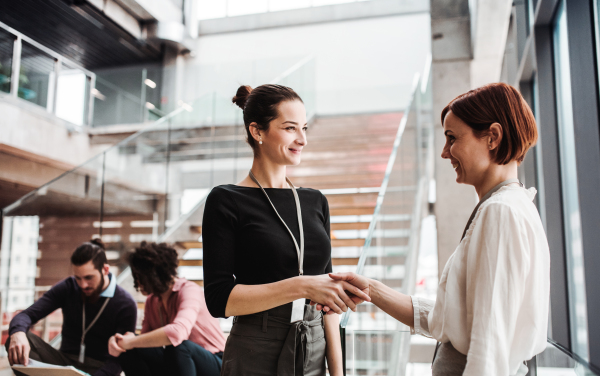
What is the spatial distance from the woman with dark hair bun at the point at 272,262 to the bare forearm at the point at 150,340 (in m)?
1.33

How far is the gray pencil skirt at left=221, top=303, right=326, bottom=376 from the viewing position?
1414 mm

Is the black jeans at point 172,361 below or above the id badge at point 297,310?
below

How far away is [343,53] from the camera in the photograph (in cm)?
1308

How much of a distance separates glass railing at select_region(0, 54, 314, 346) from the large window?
3.57 metres

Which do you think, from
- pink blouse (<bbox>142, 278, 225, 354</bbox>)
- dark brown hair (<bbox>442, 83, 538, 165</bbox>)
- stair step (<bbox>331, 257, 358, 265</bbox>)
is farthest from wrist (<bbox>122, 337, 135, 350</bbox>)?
stair step (<bbox>331, 257, 358, 265</bbox>)

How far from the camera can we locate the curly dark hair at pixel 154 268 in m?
2.93

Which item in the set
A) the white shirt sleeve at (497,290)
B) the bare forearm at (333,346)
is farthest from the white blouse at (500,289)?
the bare forearm at (333,346)

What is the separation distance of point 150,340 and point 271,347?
1534 millimetres

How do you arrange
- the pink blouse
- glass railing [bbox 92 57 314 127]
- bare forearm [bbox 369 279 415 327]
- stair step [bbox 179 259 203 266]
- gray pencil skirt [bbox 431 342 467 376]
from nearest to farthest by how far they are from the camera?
gray pencil skirt [bbox 431 342 467 376] → bare forearm [bbox 369 279 415 327] → the pink blouse → stair step [bbox 179 259 203 266] → glass railing [bbox 92 57 314 127]

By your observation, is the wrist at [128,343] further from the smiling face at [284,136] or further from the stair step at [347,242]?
the stair step at [347,242]

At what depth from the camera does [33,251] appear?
5293mm

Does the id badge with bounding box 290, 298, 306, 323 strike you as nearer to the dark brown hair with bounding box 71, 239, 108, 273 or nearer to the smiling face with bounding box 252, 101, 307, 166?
the smiling face with bounding box 252, 101, 307, 166

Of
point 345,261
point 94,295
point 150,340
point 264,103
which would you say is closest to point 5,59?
point 94,295

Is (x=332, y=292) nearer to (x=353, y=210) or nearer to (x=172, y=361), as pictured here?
(x=172, y=361)
